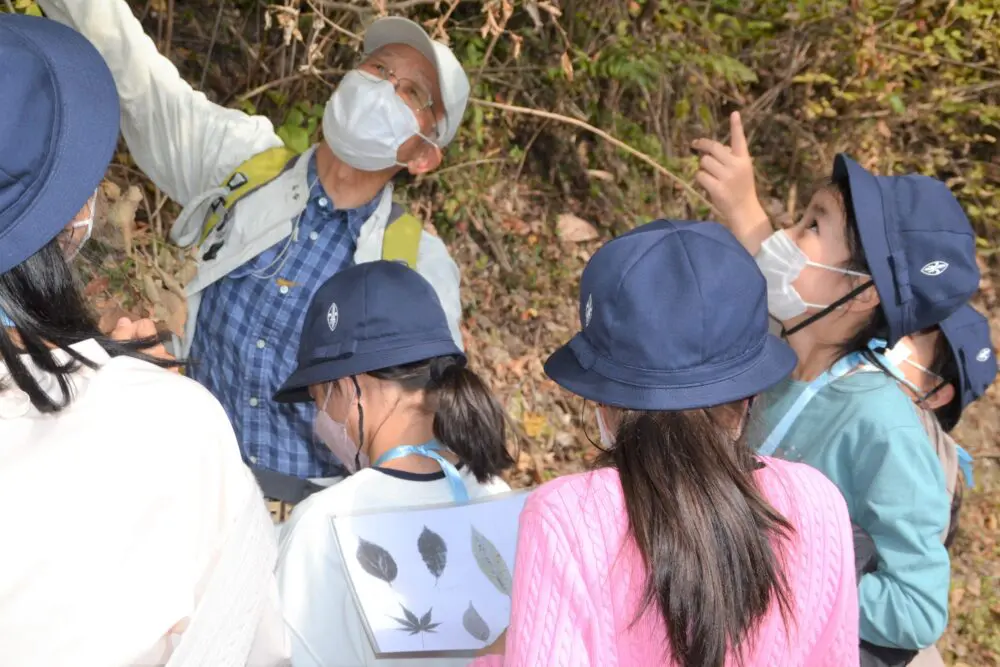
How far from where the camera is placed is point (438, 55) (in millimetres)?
3057

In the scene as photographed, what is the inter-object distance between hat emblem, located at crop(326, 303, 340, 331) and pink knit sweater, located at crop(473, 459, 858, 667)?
3.04 feet

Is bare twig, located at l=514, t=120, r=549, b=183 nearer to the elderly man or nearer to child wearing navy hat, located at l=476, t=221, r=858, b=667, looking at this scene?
the elderly man

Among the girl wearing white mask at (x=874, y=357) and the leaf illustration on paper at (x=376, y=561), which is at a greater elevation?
the girl wearing white mask at (x=874, y=357)

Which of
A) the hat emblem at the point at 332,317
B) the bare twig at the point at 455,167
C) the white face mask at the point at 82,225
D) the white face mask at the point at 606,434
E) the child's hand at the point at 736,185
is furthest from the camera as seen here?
the bare twig at the point at 455,167

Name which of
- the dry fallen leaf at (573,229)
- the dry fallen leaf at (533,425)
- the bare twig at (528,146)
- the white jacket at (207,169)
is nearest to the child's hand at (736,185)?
the white jacket at (207,169)

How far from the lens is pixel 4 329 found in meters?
1.25

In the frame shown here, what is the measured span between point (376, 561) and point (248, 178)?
1.65 m

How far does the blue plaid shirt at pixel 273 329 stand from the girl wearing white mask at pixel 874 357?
143cm

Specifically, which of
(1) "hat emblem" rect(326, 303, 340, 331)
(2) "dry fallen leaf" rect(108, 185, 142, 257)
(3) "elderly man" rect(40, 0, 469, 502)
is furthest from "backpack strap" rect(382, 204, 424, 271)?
(2) "dry fallen leaf" rect(108, 185, 142, 257)

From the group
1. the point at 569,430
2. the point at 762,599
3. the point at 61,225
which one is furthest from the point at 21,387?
the point at 569,430

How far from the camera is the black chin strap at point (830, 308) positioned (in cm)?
258

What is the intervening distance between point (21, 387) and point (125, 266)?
301 centimetres

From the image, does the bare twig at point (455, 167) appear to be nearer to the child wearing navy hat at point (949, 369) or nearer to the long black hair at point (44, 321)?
the child wearing navy hat at point (949, 369)

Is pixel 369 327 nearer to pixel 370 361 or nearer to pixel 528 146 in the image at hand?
pixel 370 361
